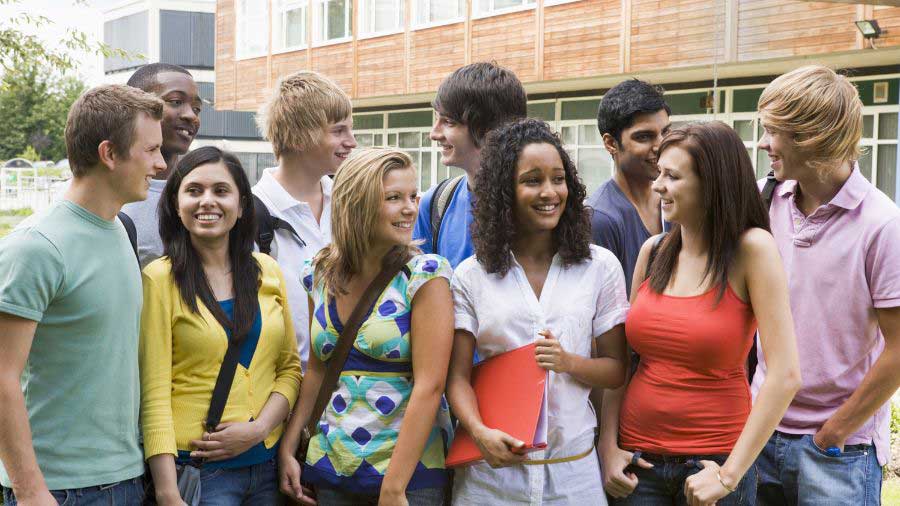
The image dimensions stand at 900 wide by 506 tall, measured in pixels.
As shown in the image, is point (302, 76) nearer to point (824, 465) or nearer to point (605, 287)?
point (605, 287)

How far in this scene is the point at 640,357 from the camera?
3600 mm

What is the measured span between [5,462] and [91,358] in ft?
1.34

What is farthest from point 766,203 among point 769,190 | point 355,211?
point 355,211

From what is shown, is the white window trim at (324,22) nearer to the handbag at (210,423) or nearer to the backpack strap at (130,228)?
the backpack strap at (130,228)

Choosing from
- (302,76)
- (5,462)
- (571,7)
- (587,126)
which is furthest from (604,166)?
(5,462)

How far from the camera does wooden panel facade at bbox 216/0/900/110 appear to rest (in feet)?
61.6

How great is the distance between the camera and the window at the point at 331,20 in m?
31.3

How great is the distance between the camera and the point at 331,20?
3241cm

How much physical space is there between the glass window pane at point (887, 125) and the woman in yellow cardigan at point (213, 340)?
18.6 metres

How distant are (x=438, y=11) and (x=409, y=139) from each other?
5.97 meters

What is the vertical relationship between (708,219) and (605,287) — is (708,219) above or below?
above

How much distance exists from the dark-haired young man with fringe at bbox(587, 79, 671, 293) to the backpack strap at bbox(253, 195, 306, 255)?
1385 mm


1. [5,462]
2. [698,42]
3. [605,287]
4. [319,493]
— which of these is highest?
[698,42]

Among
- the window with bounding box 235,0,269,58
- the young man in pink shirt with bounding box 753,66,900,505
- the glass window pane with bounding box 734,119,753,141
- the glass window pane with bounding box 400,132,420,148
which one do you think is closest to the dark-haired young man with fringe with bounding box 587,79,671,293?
the young man in pink shirt with bounding box 753,66,900,505
